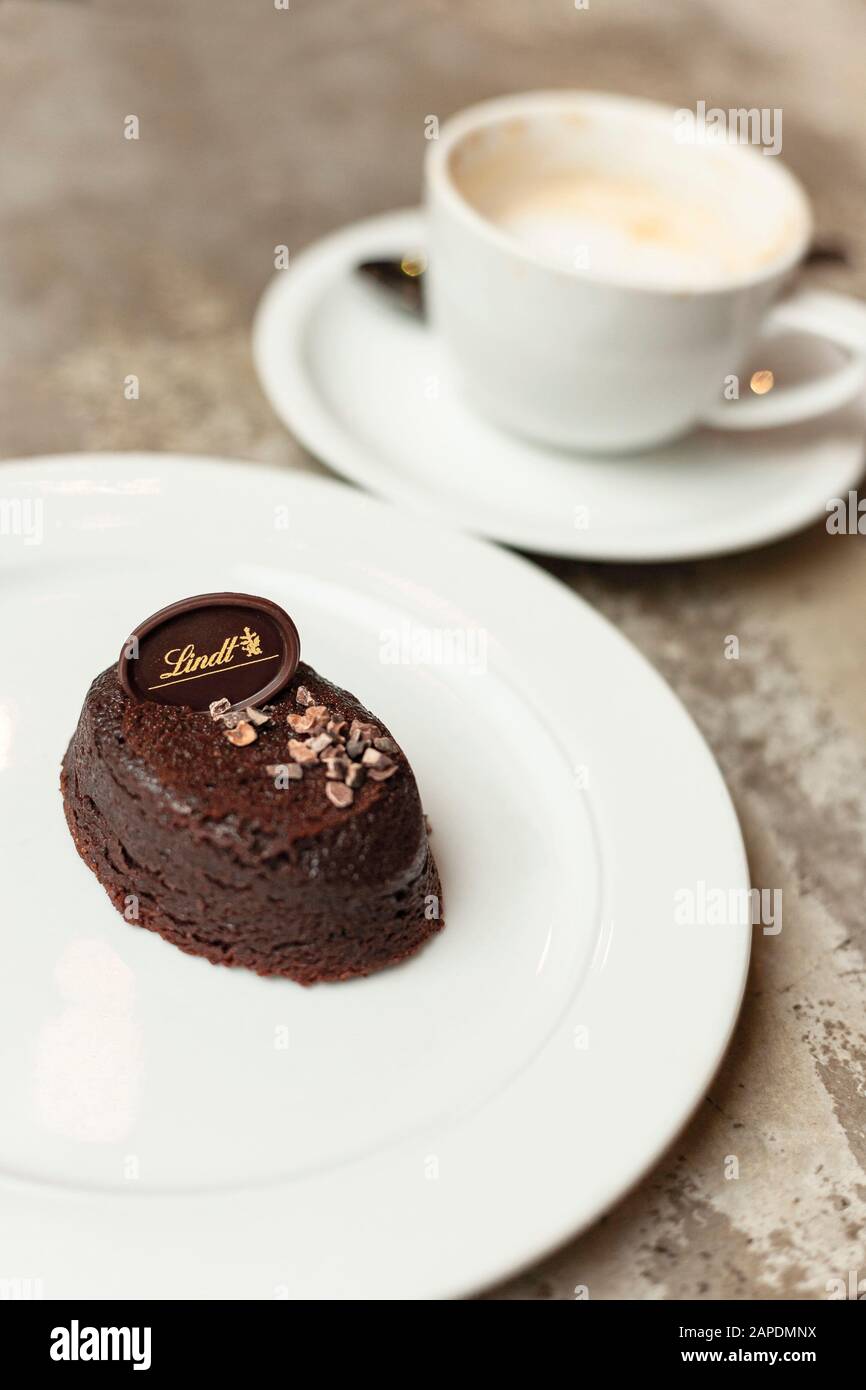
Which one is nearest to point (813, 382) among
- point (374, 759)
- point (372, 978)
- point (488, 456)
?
point (488, 456)

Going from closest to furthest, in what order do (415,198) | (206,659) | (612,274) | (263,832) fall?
(263,832), (206,659), (612,274), (415,198)

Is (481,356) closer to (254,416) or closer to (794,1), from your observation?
(254,416)

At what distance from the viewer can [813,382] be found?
207 cm

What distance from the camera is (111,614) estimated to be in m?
1.68

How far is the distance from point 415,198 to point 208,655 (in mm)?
1782

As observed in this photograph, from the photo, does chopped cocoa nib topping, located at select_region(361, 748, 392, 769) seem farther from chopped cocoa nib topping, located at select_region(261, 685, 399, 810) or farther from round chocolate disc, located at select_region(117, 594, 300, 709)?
round chocolate disc, located at select_region(117, 594, 300, 709)

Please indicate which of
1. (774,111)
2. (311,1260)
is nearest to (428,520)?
(311,1260)

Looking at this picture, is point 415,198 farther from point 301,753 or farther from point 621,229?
point 301,753

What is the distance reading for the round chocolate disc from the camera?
55.6 inches

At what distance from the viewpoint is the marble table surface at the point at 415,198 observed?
4.25 feet

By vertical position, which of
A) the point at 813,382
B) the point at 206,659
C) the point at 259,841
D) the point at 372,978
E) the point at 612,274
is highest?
the point at 612,274

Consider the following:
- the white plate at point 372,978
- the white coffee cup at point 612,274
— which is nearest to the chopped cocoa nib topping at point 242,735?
the white plate at point 372,978

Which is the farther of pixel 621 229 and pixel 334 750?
pixel 621 229

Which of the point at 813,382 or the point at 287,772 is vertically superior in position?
the point at 813,382
